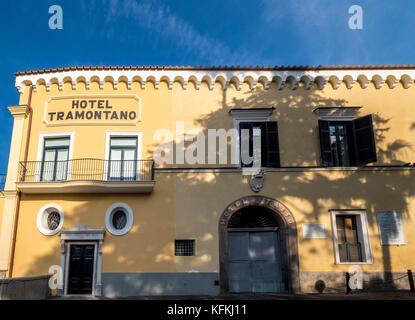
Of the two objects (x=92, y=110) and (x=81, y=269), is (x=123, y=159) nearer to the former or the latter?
(x=92, y=110)

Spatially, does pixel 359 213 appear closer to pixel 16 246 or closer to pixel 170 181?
pixel 170 181

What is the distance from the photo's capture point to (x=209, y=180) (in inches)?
584

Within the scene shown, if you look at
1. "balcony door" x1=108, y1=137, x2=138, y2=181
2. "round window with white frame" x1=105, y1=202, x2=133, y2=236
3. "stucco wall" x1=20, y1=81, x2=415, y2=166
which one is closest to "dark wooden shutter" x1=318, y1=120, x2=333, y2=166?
"stucco wall" x1=20, y1=81, x2=415, y2=166

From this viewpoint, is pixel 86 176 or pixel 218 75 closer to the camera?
pixel 86 176

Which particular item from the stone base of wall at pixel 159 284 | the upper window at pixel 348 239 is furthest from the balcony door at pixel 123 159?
the upper window at pixel 348 239

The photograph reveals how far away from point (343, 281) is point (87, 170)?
10929 mm

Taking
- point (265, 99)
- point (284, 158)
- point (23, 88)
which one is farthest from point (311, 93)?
point (23, 88)

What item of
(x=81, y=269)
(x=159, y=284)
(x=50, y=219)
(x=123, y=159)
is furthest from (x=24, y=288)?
(x=123, y=159)

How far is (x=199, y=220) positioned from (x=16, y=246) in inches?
284

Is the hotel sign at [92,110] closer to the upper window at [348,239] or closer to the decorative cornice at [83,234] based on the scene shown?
the decorative cornice at [83,234]

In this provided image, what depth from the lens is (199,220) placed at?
47.4 ft

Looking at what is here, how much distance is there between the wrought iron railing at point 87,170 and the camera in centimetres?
1479

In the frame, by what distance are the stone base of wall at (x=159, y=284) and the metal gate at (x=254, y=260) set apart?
1085 millimetres

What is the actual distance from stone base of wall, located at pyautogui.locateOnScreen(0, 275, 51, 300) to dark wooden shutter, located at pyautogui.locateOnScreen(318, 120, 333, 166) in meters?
11.3
